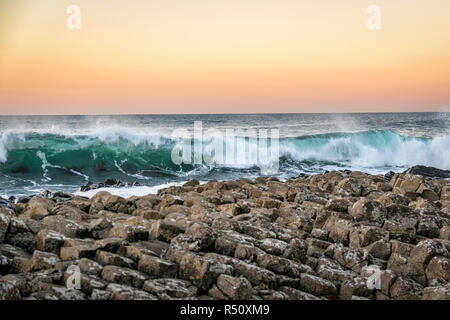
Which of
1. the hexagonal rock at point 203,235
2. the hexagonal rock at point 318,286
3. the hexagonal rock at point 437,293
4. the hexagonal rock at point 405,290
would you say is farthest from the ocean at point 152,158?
the hexagonal rock at point 437,293

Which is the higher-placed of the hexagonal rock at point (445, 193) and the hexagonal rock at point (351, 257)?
the hexagonal rock at point (445, 193)

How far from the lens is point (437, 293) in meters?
4.02

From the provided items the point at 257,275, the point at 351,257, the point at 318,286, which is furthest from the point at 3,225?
the point at 351,257

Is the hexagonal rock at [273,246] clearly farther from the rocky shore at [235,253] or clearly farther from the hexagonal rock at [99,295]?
the hexagonal rock at [99,295]

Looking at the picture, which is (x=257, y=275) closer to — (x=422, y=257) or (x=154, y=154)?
(x=422, y=257)

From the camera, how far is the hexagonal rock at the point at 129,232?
4.88 m

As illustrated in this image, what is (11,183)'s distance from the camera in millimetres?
15477

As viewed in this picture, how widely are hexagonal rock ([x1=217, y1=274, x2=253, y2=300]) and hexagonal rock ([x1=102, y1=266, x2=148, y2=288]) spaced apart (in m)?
0.72

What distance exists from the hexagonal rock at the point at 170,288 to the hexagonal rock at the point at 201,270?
10 centimetres

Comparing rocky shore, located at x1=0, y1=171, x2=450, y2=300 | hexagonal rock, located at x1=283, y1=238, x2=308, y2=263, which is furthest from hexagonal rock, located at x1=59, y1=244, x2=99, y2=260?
hexagonal rock, located at x1=283, y1=238, x2=308, y2=263

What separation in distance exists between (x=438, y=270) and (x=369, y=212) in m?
1.52

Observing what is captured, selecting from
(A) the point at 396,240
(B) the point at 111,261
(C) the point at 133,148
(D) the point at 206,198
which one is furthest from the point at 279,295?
(C) the point at 133,148
